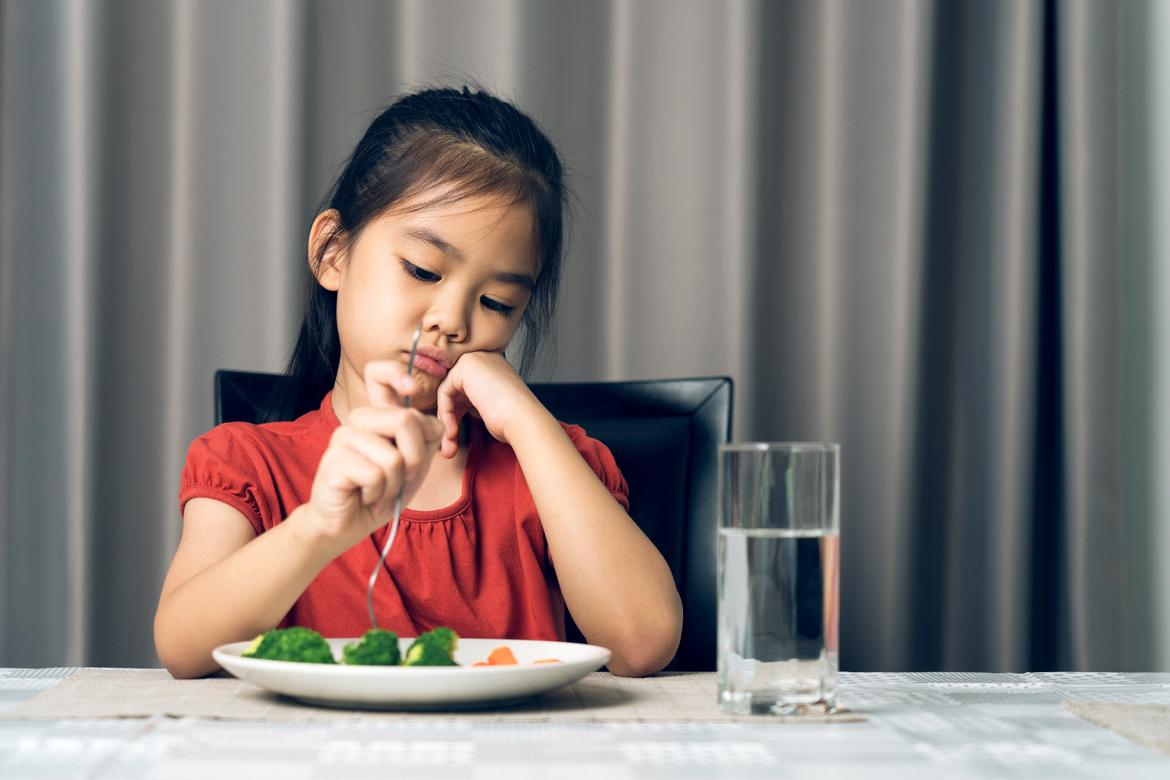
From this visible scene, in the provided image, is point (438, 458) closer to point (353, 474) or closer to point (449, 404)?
point (449, 404)

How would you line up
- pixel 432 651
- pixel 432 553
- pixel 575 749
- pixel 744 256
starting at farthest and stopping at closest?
pixel 744 256
pixel 432 553
pixel 432 651
pixel 575 749

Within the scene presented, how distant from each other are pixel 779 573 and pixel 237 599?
1.38 ft

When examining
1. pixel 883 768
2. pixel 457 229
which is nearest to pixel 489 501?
pixel 457 229

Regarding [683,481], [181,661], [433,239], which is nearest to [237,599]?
[181,661]

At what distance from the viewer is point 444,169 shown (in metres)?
1.21

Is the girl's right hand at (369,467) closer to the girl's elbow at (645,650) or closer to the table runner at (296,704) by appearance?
the table runner at (296,704)

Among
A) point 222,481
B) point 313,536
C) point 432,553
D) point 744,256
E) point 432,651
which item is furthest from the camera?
point 744,256

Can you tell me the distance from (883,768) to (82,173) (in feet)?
5.13

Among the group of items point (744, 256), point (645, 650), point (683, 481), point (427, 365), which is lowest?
point (645, 650)

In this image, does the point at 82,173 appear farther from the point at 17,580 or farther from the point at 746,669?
the point at 746,669

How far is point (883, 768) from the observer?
1.86 feet

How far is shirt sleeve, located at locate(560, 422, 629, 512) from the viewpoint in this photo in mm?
1239

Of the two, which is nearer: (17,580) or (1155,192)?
(17,580)

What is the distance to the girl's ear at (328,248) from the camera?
1281 millimetres
